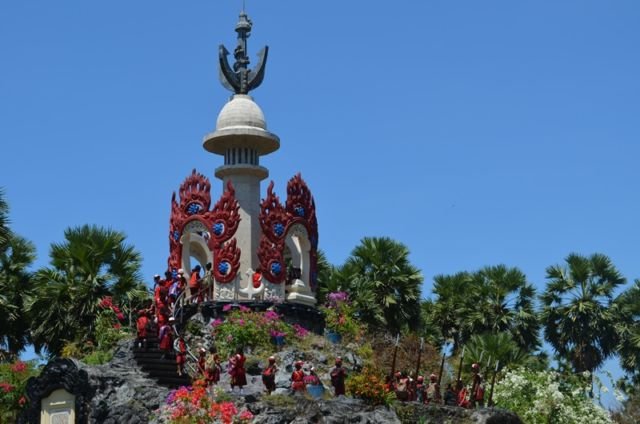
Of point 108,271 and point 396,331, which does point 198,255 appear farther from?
point 396,331

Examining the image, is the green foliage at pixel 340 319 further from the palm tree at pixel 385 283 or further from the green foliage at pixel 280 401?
the green foliage at pixel 280 401

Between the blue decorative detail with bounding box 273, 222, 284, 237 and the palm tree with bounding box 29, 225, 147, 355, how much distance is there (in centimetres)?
474

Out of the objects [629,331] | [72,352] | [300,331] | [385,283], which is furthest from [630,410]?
[72,352]

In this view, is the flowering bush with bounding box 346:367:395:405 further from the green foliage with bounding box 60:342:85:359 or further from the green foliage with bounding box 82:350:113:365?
the green foliage with bounding box 60:342:85:359

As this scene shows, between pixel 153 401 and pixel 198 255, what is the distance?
35.7 ft

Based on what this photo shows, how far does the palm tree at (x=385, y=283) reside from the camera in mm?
46656

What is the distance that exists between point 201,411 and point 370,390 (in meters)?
4.20

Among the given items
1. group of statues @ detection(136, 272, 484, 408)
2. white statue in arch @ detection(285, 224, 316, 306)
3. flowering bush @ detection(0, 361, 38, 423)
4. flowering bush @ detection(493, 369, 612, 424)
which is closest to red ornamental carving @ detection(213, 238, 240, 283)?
white statue in arch @ detection(285, 224, 316, 306)

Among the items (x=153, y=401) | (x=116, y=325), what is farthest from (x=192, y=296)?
(x=153, y=401)

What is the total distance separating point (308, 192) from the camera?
41000 mm

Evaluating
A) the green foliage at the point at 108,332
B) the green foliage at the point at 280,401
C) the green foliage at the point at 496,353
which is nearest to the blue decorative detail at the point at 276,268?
the green foliage at the point at 108,332

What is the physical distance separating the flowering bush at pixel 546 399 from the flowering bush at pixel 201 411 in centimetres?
1165

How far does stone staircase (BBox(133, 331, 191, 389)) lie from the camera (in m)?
31.8

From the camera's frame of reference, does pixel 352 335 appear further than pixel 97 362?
Yes
